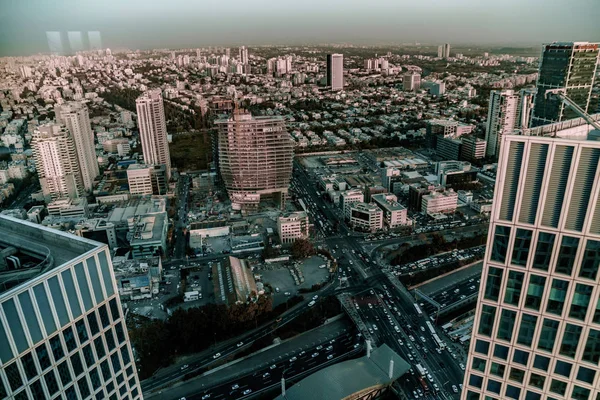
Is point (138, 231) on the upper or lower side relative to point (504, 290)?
lower

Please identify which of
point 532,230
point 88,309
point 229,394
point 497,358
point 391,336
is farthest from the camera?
point 391,336

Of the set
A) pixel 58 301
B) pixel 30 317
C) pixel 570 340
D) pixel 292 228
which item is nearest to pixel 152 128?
pixel 292 228

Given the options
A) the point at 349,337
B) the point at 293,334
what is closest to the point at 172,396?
the point at 293,334

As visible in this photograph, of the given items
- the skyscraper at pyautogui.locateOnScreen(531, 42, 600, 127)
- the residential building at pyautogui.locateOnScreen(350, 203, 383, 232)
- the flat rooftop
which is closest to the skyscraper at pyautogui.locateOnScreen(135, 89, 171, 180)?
the residential building at pyautogui.locateOnScreen(350, 203, 383, 232)

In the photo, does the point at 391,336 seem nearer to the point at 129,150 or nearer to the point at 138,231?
the point at 138,231

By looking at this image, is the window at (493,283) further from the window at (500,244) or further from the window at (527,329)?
the window at (527,329)

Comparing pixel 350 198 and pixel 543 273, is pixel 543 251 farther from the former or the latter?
pixel 350 198

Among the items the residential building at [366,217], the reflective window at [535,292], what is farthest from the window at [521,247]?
the residential building at [366,217]
